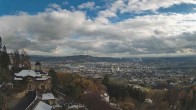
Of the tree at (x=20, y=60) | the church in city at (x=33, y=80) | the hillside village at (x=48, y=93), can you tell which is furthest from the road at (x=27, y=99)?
the tree at (x=20, y=60)

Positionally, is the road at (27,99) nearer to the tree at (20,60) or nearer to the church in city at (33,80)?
the church in city at (33,80)

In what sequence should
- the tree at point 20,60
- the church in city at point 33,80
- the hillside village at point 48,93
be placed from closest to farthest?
the hillside village at point 48,93
the church in city at point 33,80
the tree at point 20,60

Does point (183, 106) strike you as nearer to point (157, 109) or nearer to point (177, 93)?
point (177, 93)

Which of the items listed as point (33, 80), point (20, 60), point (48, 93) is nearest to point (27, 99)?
point (48, 93)

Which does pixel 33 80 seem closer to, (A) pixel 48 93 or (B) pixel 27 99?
(A) pixel 48 93

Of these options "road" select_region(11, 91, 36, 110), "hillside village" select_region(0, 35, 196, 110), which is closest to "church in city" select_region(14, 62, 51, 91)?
"hillside village" select_region(0, 35, 196, 110)

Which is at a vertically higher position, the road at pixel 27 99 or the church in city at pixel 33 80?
Result: the church in city at pixel 33 80

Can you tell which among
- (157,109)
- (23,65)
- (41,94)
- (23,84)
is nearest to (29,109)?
(41,94)

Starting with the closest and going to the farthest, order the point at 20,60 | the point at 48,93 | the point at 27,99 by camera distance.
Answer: the point at 27,99
the point at 48,93
the point at 20,60

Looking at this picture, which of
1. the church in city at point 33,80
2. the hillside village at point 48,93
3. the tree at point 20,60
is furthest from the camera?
the tree at point 20,60

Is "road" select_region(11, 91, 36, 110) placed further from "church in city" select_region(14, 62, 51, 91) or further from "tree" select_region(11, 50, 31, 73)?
"tree" select_region(11, 50, 31, 73)

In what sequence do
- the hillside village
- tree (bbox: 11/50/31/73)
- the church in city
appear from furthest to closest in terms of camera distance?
tree (bbox: 11/50/31/73) < the church in city < the hillside village

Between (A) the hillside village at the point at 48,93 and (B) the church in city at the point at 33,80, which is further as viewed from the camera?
(B) the church in city at the point at 33,80

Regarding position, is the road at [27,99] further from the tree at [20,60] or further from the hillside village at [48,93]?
the tree at [20,60]
